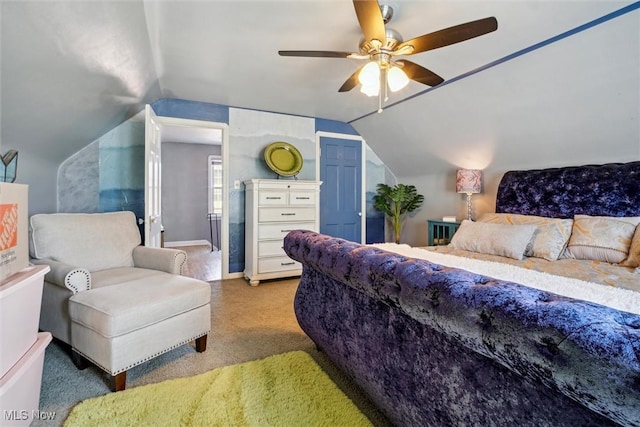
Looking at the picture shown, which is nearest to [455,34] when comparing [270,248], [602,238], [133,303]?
[602,238]

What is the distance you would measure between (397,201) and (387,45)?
9.61ft

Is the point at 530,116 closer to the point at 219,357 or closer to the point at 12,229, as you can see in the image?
the point at 219,357

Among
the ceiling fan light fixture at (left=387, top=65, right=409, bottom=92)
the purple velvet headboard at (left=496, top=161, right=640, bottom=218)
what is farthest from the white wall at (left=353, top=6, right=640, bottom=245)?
the ceiling fan light fixture at (left=387, top=65, right=409, bottom=92)

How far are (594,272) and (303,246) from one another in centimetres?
186

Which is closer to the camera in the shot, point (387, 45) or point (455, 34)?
point (455, 34)

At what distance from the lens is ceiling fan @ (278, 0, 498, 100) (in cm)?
164

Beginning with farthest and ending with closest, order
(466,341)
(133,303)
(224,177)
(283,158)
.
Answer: (283,158), (224,177), (133,303), (466,341)

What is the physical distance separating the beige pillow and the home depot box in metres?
3.49

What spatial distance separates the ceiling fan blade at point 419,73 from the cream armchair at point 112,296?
2.08 meters

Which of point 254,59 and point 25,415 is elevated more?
point 254,59

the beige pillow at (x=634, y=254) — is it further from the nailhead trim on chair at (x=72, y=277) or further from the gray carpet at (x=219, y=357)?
the nailhead trim on chair at (x=72, y=277)

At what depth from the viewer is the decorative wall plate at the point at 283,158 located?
13.2 ft

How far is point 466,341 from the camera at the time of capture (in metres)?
0.84

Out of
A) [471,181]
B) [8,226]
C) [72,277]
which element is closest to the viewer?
[8,226]
